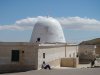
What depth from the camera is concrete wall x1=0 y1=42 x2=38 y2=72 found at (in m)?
20.5

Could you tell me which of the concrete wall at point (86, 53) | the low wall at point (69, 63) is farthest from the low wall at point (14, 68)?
the concrete wall at point (86, 53)

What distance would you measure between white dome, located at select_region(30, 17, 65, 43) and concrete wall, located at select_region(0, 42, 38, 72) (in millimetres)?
10678

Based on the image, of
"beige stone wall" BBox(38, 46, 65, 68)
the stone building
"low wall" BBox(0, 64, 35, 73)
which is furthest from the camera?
"beige stone wall" BBox(38, 46, 65, 68)

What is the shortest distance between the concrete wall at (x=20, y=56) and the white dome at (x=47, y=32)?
35.0ft

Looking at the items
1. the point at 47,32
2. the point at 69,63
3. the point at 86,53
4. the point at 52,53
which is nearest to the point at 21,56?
the point at 52,53

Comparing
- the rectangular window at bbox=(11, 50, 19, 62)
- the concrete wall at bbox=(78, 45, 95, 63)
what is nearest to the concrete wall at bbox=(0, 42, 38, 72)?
the rectangular window at bbox=(11, 50, 19, 62)

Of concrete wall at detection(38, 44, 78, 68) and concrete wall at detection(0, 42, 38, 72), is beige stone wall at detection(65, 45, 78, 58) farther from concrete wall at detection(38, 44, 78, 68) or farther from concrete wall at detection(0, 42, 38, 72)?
concrete wall at detection(0, 42, 38, 72)

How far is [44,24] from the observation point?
109 feet

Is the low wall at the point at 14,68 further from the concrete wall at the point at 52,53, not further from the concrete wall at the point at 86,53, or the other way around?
the concrete wall at the point at 86,53

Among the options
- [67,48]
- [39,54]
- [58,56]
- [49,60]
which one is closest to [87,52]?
[67,48]

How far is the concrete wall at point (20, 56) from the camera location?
20.5 metres

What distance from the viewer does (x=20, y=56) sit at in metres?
20.8

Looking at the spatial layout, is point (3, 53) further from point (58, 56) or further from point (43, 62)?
point (58, 56)

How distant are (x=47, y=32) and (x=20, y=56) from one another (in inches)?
471
